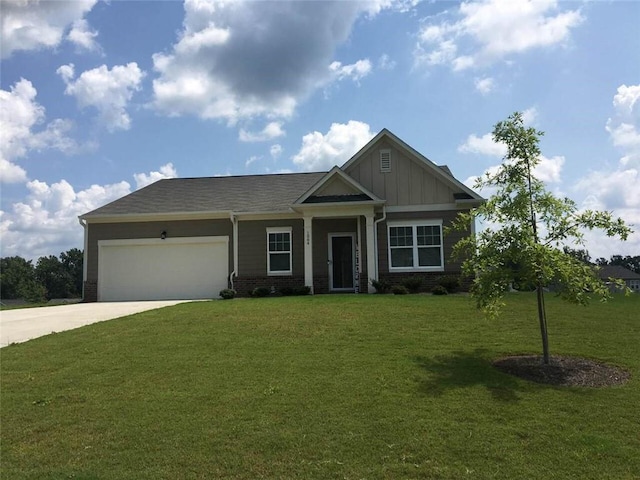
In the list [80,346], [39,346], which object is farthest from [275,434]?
[39,346]

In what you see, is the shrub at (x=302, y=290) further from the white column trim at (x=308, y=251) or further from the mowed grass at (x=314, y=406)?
the mowed grass at (x=314, y=406)

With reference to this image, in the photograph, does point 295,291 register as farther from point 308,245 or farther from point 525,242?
point 525,242

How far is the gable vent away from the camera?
19.4m

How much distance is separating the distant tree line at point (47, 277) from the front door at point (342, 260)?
90167 mm

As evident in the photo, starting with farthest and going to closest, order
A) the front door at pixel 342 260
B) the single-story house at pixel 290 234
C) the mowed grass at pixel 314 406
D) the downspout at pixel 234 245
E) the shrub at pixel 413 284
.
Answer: the downspout at pixel 234 245 < the front door at pixel 342 260 < the single-story house at pixel 290 234 < the shrub at pixel 413 284 < the mowed grass at pixel 314 406

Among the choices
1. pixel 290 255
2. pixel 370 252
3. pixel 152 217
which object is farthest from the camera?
pixel 152 217

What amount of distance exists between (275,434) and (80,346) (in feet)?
19.1

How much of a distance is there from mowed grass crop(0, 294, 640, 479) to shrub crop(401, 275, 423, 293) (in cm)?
712

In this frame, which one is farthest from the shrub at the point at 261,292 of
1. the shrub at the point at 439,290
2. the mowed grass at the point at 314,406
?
the mowed grass at the point at 314,406

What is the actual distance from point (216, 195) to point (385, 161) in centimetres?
776

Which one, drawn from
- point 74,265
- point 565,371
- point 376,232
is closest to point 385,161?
point 376,232

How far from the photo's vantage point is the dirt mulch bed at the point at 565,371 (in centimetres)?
702

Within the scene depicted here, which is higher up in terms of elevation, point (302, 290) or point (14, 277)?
point (14, 277)

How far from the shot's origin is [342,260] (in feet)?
65.4
